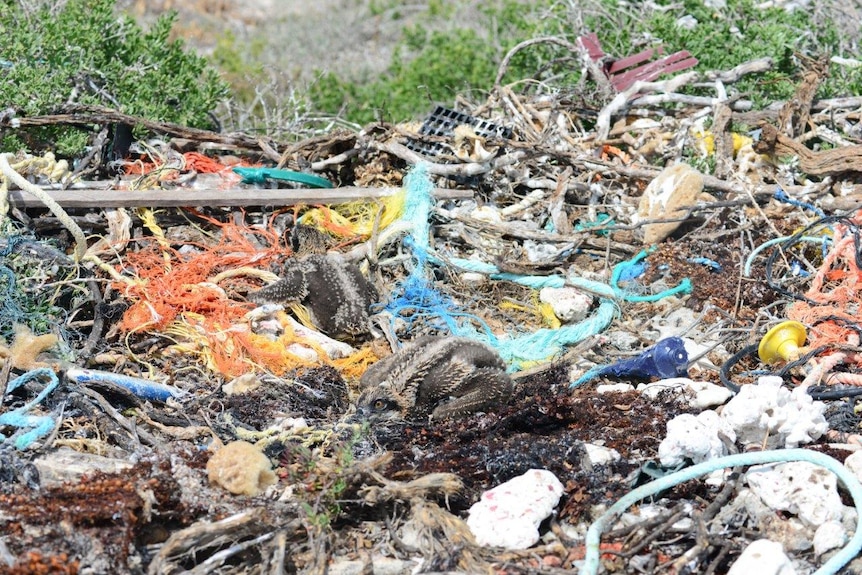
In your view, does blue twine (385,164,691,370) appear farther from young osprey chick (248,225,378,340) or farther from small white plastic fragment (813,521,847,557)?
small white plastic fragment (813,521,847,557)

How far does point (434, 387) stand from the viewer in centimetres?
404

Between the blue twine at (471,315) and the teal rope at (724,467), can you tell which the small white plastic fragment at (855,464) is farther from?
the blue twine at (471,315)

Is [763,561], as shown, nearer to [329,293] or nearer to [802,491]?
[802,491]

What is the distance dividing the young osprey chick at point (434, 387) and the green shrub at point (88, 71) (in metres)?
2.74

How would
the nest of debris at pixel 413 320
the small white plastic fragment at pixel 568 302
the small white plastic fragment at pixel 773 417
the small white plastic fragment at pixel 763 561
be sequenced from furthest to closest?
the small white plastic fragment at pixel 568 302, the small white plastic fragment at pixel 773 417, the nest of debris at pixel 413 320, the small white plastic fragment at pixel 763 561

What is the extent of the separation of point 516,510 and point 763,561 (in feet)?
2.59

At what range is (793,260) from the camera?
5.25 meters

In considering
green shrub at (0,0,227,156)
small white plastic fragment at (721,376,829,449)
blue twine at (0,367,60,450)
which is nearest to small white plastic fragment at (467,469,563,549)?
small white plastic fragment at (721,376,829,449)

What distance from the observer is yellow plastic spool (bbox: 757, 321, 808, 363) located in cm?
438

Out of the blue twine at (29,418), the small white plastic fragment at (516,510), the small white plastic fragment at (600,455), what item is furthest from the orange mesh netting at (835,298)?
the blue twine at (29,418)

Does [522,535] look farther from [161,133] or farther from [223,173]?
[161,133]

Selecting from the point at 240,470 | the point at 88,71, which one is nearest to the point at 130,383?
the point at 240,470

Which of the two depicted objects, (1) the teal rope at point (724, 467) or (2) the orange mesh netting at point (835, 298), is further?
(2) the orange mesh netting at point (835, 298)

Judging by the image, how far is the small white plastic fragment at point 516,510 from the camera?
10.6 feet
